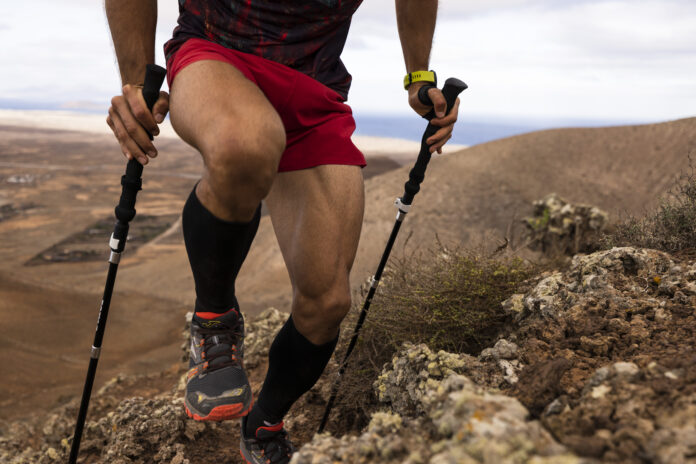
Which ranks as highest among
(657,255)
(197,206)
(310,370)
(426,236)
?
(197,206)

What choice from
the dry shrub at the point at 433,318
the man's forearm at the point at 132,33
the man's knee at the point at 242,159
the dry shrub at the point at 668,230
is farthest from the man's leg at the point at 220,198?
the dry shrub at the point at 668,230

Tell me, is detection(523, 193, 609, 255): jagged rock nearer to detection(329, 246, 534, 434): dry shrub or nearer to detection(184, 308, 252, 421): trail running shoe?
detection(329, 246, 534, 434): dry shrub

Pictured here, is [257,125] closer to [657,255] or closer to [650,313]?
[650,313]

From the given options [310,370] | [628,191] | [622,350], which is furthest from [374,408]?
[628,191]

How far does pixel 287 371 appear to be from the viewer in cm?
261

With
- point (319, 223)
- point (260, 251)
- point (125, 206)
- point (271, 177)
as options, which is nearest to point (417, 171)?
point (319, 223)

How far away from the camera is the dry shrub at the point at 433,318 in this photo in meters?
3.17

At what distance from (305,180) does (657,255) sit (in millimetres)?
1890

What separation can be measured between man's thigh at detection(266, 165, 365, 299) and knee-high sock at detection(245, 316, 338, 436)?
262 millimetres

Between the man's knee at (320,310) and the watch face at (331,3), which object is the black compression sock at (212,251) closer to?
the man's knee at (320,310)

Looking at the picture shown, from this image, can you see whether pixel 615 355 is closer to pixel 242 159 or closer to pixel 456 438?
pixel 456 438

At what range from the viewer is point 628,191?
43.6 ft

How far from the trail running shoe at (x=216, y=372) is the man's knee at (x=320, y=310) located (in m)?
0.29

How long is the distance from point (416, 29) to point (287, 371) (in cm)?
196
